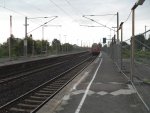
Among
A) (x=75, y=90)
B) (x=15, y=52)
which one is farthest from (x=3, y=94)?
(x=15, y=52)

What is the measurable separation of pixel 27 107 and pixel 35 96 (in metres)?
2.78

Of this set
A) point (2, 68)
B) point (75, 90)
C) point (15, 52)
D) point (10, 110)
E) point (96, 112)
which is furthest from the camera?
point (15, 52)

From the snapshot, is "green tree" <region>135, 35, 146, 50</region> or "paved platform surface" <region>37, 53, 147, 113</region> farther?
"green tree" <region>135, 35, 146, 50</region>

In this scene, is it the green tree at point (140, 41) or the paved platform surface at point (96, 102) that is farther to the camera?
the green tree at point (140, 41)

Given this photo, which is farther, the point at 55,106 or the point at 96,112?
the point at 55,106

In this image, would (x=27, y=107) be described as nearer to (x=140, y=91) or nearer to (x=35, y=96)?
(x=35, y=96)

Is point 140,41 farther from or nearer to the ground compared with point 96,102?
farther from the ground

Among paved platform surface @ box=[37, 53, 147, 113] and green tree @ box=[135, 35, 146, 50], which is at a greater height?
green tree @ box=[135, 35, 146, 50]

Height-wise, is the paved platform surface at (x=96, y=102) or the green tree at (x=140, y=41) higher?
the green tree at (x=140, y=41)

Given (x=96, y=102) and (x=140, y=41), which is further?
(x=140, y=41)

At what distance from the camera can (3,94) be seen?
1598 centimetres

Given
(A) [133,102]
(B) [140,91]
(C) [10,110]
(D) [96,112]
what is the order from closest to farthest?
1. (D) [96,112]
2. (C) [10,110]
3. (A) [133,102]
4. (B) [140,91]

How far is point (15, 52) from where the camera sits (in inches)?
3307

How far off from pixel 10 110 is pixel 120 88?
6440mm
